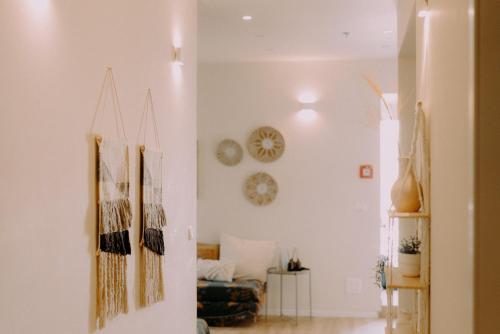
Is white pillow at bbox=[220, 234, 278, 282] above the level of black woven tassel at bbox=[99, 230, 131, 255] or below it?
below

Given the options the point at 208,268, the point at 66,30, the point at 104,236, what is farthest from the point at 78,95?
the point at 208,268

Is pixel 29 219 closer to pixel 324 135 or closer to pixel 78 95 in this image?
pixel 78 95

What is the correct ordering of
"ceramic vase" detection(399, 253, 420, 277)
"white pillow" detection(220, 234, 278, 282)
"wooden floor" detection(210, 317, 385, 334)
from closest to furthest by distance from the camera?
"ceramic vase" detection(399, 253, 420, 277)
"wooden floor" detection(210, 317, 385, 334)
"white pillow" detection(220, 234, 278, 282)

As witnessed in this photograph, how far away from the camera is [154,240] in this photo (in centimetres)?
379

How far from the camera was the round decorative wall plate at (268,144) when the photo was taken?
8.10 meters

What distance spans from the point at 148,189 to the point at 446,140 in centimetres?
175

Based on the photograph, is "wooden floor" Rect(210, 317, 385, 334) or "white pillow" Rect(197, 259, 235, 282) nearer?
"wooden floor" Rect(210, 317, 385, 334)

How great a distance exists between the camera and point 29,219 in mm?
2297

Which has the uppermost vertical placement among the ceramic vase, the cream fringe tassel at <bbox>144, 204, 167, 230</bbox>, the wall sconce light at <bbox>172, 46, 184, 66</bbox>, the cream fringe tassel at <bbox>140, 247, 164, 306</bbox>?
the wall sconce light at <bbox>172, 46, 184, 66</bbox>

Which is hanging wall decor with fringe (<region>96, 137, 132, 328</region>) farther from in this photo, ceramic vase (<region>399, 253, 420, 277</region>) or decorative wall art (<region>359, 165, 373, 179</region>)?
decorative wall art (<region>359, 165, 373, 179</region>)

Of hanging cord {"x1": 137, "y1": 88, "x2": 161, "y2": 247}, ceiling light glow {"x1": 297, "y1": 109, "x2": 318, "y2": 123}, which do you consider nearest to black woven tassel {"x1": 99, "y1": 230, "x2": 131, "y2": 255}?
hanging cord {"x1": 137, "y1": 88, "x2": 161, "y2": 247}

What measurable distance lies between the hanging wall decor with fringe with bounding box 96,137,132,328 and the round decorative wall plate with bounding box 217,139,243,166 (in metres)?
4.80

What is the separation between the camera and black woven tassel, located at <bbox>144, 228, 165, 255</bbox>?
12.1 ft

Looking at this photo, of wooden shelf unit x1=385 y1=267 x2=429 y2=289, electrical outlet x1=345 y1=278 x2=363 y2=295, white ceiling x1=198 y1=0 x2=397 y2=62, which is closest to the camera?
wooden shelf unit x1=385 y1=267 x2=429 y2=289
